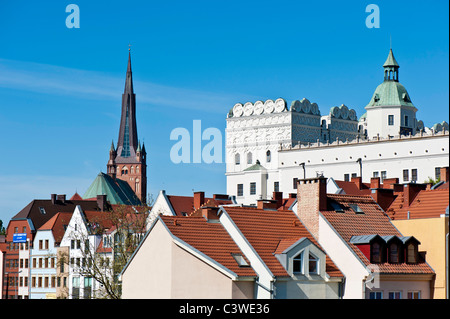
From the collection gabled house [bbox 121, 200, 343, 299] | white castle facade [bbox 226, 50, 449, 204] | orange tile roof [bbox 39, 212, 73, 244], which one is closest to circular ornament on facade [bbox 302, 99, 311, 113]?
white castle facade [bbox 226, 50, 449, 204]

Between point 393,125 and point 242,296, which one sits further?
point 393,125

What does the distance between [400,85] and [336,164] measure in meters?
24.1

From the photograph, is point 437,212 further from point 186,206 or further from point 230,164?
point 230,164

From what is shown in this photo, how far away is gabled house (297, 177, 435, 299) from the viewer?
116 ft

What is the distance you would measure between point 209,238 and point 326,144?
87432mm

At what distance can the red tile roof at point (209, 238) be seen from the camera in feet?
111

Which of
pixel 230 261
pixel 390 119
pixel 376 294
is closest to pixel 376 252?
pixel 376 294

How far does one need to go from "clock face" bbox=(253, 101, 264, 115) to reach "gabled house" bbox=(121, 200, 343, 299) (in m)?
104

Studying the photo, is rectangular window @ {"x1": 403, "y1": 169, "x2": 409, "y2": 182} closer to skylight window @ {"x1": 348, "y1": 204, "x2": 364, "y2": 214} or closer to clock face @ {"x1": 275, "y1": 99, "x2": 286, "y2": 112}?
clock face @ {"x1": 275, "y1": 99, "x2": 286, "y2": 112}

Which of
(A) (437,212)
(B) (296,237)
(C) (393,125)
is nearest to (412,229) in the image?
(A) (437,212)

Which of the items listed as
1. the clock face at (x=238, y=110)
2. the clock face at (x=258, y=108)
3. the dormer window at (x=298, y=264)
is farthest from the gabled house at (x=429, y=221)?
the clock face at (x=238, y=110)

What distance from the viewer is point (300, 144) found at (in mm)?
133875

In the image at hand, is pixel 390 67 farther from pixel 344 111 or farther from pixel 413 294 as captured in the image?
pixel 413 294

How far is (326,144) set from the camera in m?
122
